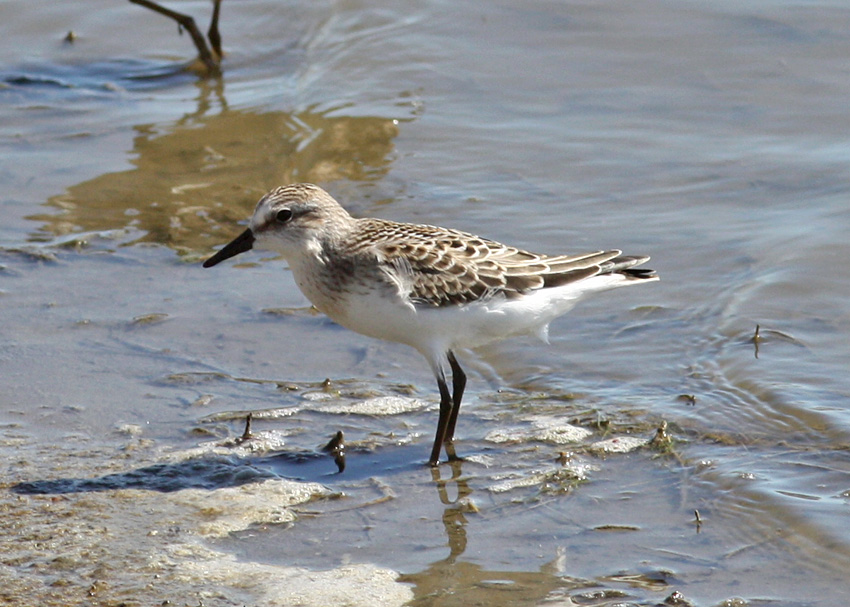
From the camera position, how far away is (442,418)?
627 centimetres

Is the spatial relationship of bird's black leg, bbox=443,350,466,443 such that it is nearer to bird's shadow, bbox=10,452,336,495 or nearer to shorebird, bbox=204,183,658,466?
shorebird, bbox=204,183,658,466

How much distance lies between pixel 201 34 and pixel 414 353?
21.6 ft

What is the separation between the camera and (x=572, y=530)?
5.40 m

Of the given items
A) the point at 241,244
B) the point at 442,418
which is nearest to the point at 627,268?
the point at 442,418

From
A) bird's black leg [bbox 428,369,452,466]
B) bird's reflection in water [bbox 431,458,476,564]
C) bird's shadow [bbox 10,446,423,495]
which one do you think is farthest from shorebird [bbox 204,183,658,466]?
bird's shadow [bbox 10,446,423,495]

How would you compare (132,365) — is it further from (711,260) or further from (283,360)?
(711,260)

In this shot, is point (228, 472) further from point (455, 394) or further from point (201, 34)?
point (201, 34)

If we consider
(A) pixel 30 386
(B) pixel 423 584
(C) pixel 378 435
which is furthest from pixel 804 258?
(A) pixel 30 386

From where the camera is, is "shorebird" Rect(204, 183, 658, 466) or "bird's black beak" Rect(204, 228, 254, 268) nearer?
"shorebird" Rect(204, 183, 658, 466)

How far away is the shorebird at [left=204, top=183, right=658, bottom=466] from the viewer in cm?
610

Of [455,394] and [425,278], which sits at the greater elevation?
[425,278]

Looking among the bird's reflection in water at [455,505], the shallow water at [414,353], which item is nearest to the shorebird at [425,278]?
the bird's reflection in water at [455,505]

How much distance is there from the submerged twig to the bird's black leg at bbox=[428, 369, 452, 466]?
7543 millimetres

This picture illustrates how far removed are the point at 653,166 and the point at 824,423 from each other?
4219 mm
